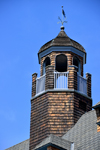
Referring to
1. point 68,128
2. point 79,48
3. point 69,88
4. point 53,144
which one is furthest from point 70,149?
point 79,48

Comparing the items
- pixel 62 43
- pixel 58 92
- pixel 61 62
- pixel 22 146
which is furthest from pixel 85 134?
pixel 61 62

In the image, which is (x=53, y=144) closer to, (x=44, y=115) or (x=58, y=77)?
(x=44, y=115)

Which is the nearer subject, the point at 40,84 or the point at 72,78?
the point at 72,78

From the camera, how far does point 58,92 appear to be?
30.8 meters

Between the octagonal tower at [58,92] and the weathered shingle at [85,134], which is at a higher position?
the octagonal tower at [58,92]

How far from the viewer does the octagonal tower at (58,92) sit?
29.7 m

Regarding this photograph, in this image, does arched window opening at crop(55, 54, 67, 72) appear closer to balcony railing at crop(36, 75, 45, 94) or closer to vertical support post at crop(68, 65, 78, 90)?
vertical support post at crop(68, 65, 78, 90)

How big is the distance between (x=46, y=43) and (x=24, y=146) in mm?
7691

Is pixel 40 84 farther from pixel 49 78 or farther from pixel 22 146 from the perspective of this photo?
pixel 22 146

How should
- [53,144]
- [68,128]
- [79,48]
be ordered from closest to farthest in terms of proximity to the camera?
[53,144], [68,128], [79,48]

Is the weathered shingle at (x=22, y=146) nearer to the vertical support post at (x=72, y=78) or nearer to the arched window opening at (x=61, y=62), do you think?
the vertical support post at (x=72, y=78)

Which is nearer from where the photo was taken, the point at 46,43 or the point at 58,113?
the point at 58,113

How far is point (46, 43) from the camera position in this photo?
3384 centimetres

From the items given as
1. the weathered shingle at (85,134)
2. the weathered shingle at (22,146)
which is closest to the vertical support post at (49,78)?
the weathered shingle at (85,134)
